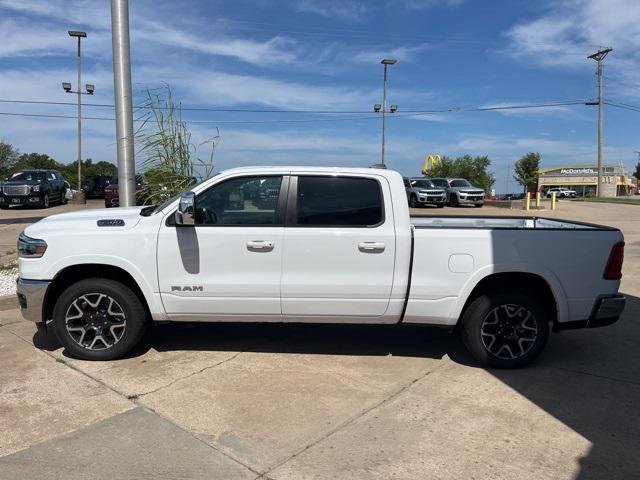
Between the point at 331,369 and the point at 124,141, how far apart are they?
489 cm

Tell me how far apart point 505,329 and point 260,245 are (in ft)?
7.62

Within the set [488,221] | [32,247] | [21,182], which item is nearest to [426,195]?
[21,182]

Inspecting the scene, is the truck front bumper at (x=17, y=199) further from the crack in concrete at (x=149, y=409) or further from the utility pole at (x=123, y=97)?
the crack in concrete at (x=149, y=409)

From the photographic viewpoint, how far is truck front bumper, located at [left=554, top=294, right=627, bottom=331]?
4688 millimetres

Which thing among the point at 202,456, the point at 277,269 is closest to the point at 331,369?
the point at 277,269

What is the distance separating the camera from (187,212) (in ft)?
14.9

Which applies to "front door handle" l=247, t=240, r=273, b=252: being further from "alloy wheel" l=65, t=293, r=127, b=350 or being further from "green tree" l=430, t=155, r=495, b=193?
"green tree" l=430, t=155, r=495, b=193

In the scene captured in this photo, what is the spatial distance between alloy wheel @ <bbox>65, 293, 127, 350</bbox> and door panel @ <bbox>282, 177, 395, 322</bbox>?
1.52 m

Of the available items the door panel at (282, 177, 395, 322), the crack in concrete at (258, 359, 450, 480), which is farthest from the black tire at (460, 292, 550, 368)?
the door panel at (282, 177, 395, 322)

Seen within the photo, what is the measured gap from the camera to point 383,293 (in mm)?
4648

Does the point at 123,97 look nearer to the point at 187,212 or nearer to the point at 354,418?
the point at 187,212

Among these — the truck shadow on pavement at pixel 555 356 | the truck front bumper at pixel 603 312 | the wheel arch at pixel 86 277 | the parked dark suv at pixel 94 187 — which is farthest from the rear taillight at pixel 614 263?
the parked dark suv at pixel 94 187

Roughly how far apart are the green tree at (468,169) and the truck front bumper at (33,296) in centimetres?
6078

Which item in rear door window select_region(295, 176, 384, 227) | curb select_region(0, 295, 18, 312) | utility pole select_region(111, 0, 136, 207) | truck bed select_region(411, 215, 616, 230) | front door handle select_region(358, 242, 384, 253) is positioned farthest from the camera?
utility pole select_region(111, 0, 136, 207)
